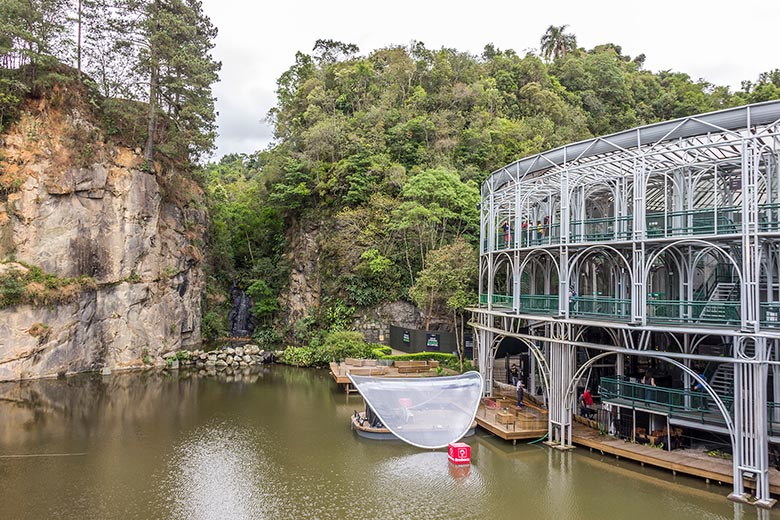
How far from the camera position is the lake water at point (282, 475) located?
39.4ft

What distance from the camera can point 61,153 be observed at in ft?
97.1

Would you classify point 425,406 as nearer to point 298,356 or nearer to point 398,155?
→ point 298,356

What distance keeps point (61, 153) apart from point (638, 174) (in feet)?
102

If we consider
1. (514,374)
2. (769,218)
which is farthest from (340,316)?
(769,218)

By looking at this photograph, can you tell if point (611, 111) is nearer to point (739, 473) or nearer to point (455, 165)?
point (455, 165)

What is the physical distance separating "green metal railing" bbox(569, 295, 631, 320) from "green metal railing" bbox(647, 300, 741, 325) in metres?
0.90

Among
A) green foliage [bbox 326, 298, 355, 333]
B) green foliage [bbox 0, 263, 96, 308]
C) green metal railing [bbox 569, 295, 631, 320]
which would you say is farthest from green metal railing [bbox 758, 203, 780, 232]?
green foliage [bbox 0, 263, 96, 308]

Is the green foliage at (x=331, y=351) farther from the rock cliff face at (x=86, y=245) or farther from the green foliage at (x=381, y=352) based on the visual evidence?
the rock cliff face at (x=86, y=245)

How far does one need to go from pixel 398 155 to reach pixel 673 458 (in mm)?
28681

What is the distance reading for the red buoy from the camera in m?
15.3

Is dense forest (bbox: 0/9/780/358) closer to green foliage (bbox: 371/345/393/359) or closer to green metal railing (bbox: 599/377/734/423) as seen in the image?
green foliage (bbox: 371/345/393/359)

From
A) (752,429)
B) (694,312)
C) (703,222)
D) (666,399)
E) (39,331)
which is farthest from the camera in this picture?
(39,331)

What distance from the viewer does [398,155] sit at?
38281 mm

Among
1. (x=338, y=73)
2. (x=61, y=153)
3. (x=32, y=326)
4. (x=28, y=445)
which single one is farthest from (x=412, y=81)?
(x=28, y=445)
